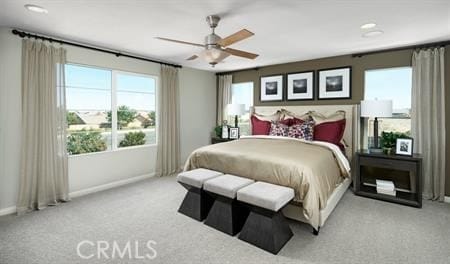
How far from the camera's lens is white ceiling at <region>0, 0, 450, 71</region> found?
2301 mm

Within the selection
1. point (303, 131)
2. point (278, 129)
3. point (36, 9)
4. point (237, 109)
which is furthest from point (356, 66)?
point (36, 9)

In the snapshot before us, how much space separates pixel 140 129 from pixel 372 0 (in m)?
4.10

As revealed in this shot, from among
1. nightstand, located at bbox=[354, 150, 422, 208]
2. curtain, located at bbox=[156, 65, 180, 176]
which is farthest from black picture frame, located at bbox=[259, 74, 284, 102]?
nightstand, located at bbox=[354, 150, 422, 208]

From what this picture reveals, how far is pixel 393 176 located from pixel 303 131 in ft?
5.41

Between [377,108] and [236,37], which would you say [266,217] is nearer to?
[236,37]

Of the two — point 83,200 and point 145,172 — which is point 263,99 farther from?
point 83,200

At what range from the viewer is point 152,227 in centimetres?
267

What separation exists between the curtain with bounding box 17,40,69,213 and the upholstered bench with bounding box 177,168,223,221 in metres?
1.89

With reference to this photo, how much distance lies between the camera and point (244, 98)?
5781mm

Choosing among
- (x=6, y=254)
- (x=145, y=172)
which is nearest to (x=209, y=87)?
(x=145, y=172)

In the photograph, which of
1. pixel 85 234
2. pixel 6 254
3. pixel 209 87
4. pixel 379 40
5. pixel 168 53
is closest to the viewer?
pixel 6 254

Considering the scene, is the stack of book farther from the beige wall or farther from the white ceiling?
the white ceiling

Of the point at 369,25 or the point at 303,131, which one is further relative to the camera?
the point at 303,131

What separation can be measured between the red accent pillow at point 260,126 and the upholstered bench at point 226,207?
1.95m
